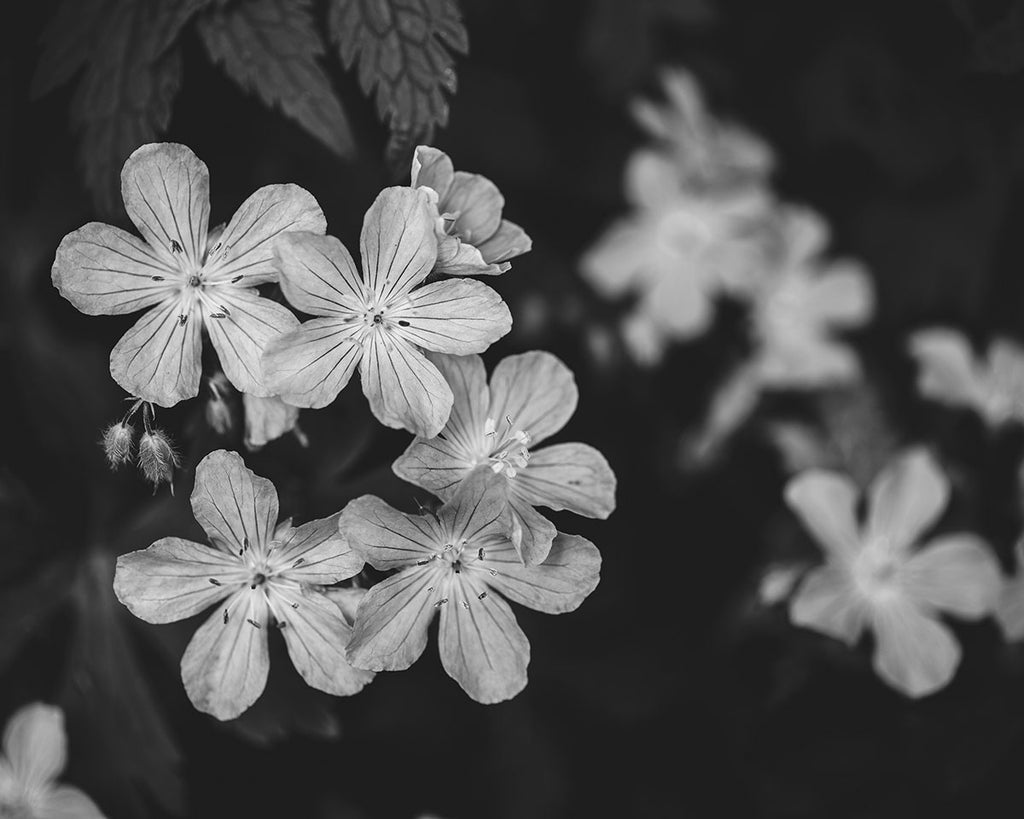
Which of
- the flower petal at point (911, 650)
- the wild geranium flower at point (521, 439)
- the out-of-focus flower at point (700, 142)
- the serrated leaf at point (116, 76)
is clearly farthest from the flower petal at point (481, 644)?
the out-of-focus flower at point (700, 142)

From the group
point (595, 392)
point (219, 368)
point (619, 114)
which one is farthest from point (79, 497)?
point (619, 114)

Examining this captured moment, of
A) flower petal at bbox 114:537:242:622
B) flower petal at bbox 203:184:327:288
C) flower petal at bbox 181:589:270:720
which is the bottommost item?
flower petal at bbox 181:589:270:720

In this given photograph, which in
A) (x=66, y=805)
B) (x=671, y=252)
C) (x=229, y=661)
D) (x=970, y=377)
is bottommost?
(x=66, y=805)

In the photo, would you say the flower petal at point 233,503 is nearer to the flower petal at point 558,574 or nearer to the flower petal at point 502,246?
the flower petal at point 558,574

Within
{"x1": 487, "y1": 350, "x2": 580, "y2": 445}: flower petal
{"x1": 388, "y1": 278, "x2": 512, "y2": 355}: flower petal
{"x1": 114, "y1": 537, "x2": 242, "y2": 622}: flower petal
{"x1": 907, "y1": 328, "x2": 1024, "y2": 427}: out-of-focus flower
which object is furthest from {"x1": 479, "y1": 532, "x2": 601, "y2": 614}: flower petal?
{"x1": 907, "y1": 328, "x2": 1024, "y2": 427}: out-of-focus flower

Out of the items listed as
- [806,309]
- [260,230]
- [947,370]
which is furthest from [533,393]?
[806,309]

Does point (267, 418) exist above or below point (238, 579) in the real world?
above

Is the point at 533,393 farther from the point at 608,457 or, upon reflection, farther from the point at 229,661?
the point at 608,457

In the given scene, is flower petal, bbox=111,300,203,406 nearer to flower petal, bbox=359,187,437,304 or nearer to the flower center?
flower petal, bbox=359,187,437,304

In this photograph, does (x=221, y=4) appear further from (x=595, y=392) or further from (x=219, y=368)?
(x=595, y=392)
